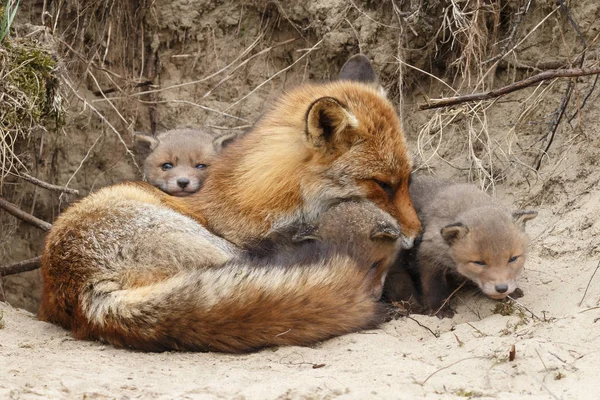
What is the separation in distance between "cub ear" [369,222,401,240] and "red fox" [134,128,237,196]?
8.33ft

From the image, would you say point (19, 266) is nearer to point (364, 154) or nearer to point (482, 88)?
point (364, 154)

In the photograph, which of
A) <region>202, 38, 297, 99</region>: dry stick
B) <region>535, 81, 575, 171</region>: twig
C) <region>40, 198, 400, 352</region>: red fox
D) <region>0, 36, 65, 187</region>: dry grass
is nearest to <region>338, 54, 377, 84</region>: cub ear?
<region>40, 198, 400, 352</region>: red fox

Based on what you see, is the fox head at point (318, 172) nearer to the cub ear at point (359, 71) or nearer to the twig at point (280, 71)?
the cub ear at point (359, 71)

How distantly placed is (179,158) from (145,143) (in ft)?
1.80

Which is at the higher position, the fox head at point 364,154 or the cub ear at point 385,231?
the fox head at point 364,154

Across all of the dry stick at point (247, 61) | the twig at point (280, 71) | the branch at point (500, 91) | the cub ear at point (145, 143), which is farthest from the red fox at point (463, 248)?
the cub ear at point (145, 143)

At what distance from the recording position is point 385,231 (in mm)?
5566

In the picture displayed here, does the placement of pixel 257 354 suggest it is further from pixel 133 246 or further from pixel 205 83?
pixel 205 83

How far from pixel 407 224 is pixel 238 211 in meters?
1.35

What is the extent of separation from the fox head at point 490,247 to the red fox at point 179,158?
2955 mm

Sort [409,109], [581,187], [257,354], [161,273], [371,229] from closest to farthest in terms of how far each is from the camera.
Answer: [257,354] → [161,273] → [371,229] → [581,187] → [409,109]

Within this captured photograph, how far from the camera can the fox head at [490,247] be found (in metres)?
5.44

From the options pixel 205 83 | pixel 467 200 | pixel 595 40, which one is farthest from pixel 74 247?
pixel 595 40

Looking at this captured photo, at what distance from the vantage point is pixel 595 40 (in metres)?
6.90
